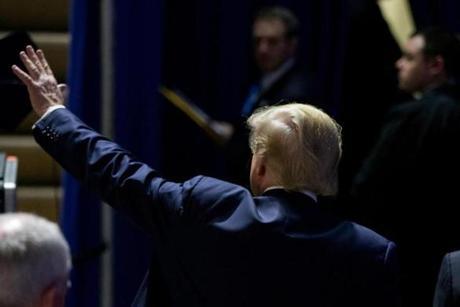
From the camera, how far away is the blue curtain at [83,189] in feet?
15.5

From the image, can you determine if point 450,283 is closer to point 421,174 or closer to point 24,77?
point 24,77

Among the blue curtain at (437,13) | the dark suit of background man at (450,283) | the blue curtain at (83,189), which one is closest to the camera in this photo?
the dark suit of background man at (450,283)

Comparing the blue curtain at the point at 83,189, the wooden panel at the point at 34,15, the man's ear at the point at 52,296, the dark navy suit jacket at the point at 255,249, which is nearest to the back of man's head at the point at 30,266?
the man's ear at the point at 52,296

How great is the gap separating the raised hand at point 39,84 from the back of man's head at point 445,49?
2335 mm

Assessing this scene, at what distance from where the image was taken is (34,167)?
17.7 ft

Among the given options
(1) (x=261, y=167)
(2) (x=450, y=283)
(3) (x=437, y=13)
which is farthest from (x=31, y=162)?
(2) (x=450, y=283)

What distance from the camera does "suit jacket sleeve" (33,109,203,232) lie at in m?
2.81

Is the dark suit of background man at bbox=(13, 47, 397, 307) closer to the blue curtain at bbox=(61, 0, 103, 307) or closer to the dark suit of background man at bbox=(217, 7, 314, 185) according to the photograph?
the blue curtain at bbox=(61, 0, 103, 307)

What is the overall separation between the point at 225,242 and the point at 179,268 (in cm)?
13

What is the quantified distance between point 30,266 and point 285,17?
3188mm

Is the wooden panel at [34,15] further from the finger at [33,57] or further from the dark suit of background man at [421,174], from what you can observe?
the finger at [33,57]

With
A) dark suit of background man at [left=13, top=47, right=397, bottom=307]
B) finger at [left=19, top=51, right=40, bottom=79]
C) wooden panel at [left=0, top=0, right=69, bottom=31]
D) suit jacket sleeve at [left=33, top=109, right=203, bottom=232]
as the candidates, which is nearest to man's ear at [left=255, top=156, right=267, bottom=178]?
dark suit of background man at [left=13, top=47, right=397, bottom=307]

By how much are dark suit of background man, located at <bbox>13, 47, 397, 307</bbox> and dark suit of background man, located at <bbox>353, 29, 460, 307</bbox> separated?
2099 mm

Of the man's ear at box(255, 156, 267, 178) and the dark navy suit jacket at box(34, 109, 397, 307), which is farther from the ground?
the man's ear at box(255, 156, 267, 178)
